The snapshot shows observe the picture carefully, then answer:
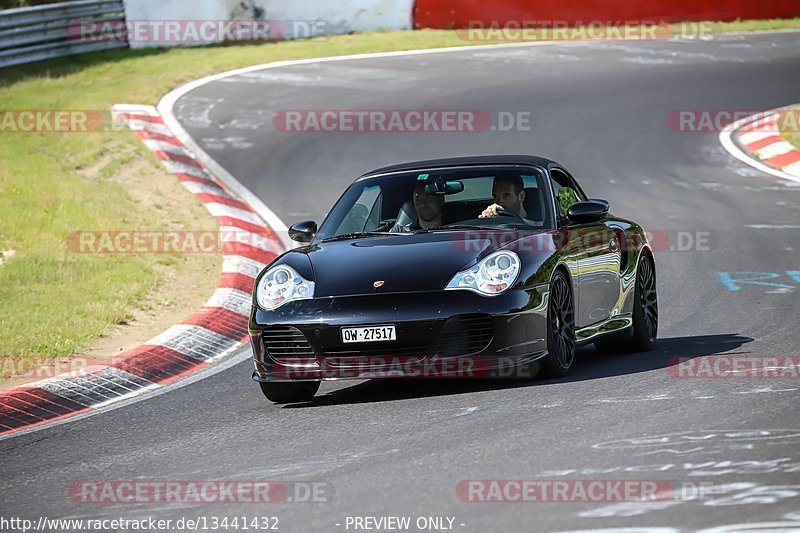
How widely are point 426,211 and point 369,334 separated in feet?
4.79

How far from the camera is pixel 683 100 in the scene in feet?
63.6

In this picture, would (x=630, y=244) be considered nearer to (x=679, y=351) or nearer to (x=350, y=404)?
(x=679, y=351)

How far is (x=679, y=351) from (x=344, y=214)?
2295 millimetres

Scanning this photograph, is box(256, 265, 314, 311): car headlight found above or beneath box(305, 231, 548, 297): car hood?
beneath

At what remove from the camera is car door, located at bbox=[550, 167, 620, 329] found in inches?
315

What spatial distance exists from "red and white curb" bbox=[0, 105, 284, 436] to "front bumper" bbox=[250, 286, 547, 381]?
169 centimetres

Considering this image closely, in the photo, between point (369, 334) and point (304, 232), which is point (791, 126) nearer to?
point (304, 232)

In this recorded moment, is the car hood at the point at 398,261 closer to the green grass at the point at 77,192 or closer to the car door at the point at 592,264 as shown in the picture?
the car door at the point at 592,264

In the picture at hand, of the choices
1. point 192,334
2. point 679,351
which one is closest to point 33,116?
point 192,334

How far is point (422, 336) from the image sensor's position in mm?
6848

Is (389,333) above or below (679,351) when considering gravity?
above
